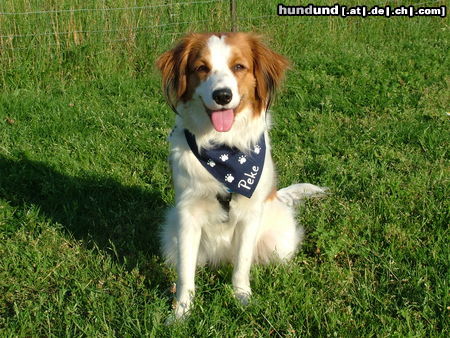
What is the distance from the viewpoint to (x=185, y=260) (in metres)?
2.70

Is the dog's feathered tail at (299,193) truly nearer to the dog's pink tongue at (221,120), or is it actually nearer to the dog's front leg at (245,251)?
the dog's front leg at (245,251)

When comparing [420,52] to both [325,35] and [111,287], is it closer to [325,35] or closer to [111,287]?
[325,35]

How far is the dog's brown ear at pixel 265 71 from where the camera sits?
9.16ft

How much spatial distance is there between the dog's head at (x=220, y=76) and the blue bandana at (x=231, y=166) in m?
0.15

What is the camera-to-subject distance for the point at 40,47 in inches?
232

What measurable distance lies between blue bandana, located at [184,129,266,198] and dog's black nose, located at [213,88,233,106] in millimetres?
322

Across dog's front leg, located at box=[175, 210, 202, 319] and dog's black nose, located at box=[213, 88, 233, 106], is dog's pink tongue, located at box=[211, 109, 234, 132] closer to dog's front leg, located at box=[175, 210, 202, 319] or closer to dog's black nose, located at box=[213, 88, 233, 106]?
dog's black nose, located at box=[213, 88, 233, 106]

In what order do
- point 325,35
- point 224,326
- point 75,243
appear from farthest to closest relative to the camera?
point 325,35 < point 75,243 < point 224,326

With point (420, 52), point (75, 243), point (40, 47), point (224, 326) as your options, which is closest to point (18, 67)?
point (40, 47)

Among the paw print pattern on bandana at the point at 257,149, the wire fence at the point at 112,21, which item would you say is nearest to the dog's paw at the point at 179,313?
the paw print pattern on bandana at the point at 257,149

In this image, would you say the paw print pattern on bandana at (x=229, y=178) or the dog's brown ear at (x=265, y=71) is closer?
the paw print pattern on bandana at (x=229, y=178)

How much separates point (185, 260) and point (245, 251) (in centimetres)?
34

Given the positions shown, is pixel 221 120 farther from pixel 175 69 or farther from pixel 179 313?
pixel 179 313

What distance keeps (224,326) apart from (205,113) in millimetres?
1080
